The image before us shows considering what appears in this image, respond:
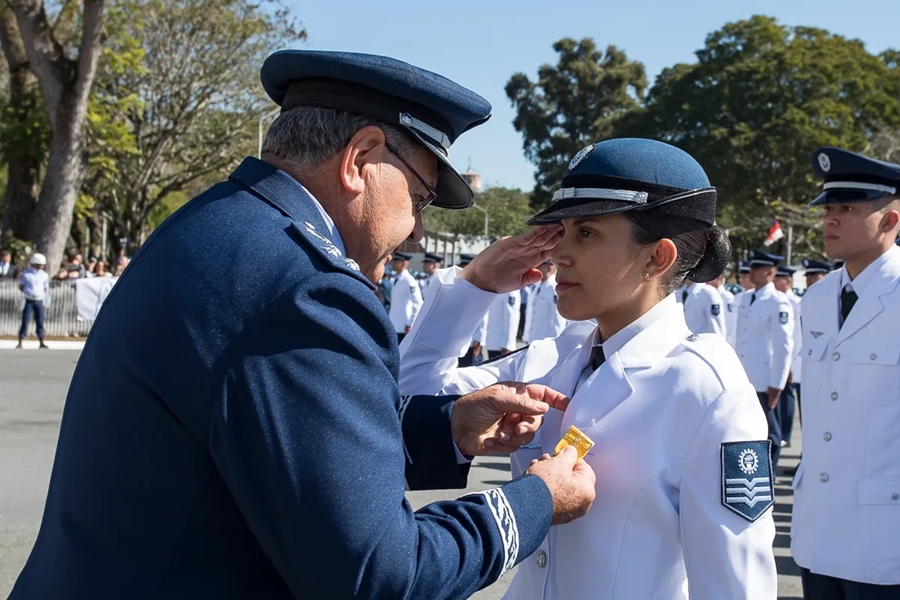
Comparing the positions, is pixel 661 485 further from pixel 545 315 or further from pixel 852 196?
pixel 545 315

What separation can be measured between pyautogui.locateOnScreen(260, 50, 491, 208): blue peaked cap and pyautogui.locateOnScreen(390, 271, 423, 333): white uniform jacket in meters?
13.2

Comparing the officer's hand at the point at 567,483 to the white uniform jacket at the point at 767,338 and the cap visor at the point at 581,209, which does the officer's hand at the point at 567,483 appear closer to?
the cap visor at the point at 581,209

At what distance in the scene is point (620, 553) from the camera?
79.0 inches

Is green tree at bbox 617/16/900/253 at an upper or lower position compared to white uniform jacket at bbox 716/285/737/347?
upper

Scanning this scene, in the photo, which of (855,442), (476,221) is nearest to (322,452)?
(855,442)

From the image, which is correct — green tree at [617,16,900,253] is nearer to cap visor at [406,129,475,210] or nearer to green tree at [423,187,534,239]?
green tree at [423,187,534,239]

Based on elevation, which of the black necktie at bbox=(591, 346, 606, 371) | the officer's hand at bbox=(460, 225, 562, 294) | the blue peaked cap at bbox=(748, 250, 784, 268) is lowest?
the black necktie at bbox=(591, 346, 606, 371)

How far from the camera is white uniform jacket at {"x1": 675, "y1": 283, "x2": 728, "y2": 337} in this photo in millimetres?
12648

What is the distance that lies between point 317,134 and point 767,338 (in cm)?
906

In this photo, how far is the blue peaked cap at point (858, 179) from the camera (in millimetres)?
3973

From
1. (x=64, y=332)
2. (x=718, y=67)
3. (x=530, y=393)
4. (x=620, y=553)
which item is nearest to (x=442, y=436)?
(x=530, y=393)

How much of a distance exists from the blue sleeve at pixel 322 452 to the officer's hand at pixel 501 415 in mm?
607

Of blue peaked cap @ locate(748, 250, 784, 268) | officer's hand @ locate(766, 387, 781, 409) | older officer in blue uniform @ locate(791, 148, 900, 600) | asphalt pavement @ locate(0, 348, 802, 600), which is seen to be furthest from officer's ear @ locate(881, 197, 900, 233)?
blue peaked cap @ locate(748, 250, 784, 268)

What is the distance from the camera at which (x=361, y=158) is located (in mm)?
1760
